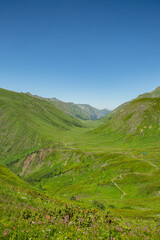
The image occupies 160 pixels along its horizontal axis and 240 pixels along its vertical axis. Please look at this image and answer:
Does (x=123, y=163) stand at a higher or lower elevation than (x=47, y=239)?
lower

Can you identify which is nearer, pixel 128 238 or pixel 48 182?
pixel 128 238

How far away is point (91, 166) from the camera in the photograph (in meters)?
122

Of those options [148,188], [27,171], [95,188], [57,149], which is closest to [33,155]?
[27,171]

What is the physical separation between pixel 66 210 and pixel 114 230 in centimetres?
471

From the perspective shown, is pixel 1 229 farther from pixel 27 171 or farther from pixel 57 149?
pixel 27 171

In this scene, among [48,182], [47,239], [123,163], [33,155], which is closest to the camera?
[47,239]

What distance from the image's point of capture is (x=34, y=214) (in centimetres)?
1105

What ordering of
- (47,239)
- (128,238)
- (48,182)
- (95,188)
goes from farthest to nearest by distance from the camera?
(48,182) → (95,188) → (128,238) → (47,239)

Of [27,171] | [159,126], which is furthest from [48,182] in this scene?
[159,126]

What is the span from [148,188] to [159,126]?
456 feet

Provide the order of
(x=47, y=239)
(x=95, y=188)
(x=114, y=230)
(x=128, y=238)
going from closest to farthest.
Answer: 1. (x=47, y=239)
2. (x=128, y=238)
3. (x=114, y=230)
4. (x=95, y=188)

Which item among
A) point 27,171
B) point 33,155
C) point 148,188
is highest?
point 148,188

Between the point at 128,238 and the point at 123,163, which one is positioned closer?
the point at 128,238

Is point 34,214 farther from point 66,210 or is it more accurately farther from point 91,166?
point 91,166
